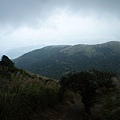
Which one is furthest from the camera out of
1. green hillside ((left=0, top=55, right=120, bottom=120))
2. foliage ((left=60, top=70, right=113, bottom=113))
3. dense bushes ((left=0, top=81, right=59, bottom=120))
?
foliage ((left=60, top=70, right=113, bottom=113))

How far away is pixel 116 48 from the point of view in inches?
6678

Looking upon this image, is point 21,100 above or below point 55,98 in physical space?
above

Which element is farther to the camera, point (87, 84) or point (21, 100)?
point (87, 84)

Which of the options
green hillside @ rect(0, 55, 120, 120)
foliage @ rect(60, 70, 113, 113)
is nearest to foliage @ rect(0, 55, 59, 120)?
green hillside @ rect(0, 55, 120, 120)

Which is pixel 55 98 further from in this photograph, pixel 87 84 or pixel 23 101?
pixel 23 101

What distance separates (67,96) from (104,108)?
585 centimetres

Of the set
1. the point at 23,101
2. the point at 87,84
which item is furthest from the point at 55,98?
the point at 23,101

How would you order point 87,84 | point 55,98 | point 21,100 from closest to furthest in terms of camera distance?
point 21,100 → point 87,84 → point 55,98

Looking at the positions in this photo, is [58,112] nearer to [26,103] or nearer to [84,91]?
[84,91]

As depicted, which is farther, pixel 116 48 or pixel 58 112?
pixel 116 48

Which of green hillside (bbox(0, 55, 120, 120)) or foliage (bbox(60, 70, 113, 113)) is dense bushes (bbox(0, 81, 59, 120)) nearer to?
green hillside (bbox(0, 55, 120, 120))

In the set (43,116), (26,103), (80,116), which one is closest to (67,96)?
(80,116)

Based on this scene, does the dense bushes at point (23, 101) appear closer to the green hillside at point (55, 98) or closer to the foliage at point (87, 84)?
the green hillside at point (55, 98)

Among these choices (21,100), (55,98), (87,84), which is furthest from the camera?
(55,98)
